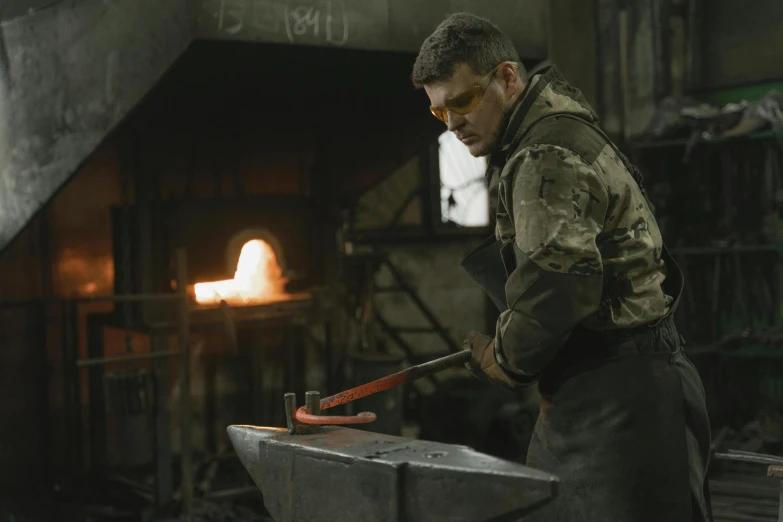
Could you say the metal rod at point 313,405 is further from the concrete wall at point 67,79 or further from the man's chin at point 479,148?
the concrete wall at point 67,79

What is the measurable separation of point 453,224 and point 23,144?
415 centimetres

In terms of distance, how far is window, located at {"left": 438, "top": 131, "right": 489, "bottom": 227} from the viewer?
7.88 m

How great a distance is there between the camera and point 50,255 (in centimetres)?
561

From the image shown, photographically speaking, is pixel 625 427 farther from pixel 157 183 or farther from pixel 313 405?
pixel 157 183

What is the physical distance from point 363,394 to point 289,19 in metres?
2.62

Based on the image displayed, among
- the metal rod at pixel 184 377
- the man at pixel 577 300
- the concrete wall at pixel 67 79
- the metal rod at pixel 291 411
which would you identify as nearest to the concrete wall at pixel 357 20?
the concrete wall at pixel 67 79

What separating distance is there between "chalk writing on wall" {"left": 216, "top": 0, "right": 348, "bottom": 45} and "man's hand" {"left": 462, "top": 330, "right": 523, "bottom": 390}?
2463mm

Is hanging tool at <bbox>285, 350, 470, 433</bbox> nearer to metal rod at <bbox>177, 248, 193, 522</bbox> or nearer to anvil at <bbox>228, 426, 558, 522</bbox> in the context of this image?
anvil at <bbox>228, 426, 558, 522</bbox>

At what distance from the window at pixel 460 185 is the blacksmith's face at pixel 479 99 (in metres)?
5.31

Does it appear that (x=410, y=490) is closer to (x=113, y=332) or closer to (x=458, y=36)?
(x=458, y=36)

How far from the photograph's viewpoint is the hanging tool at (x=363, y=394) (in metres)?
2.38

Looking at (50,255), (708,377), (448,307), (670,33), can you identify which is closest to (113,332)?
(50,255)

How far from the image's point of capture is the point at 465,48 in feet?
7.86

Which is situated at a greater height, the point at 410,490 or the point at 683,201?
the point at 683,201
